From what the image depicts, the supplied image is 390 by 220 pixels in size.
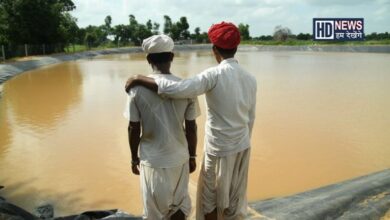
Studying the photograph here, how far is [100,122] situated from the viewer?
8023 mm

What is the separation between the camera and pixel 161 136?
2.02m

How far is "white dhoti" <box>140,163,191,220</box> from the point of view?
205 centimetres

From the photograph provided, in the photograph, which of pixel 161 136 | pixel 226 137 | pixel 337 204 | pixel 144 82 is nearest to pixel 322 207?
pixel 337 204

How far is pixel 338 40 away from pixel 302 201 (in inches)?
1787

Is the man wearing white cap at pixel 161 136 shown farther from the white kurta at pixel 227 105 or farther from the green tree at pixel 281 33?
the green tree at pixel 281 33

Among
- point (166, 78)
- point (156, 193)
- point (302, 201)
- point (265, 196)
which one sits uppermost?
point (166, 78)

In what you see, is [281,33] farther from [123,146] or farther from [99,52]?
[123,146]

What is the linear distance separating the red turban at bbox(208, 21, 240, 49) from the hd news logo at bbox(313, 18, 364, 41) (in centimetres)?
3982

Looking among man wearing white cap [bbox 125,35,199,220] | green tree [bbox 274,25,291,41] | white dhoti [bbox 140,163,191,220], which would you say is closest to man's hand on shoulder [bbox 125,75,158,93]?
man wearing white cap [bbox 125,35,199,220]

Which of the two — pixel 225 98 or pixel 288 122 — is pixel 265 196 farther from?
pixel 288 122

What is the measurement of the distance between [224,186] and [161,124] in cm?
55

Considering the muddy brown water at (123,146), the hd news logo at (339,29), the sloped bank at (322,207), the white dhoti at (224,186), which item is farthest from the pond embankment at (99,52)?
the white dhoti at (224,186)

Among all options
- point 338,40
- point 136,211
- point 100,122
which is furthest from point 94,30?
point 136,211

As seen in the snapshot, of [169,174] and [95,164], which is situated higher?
[169,174]
